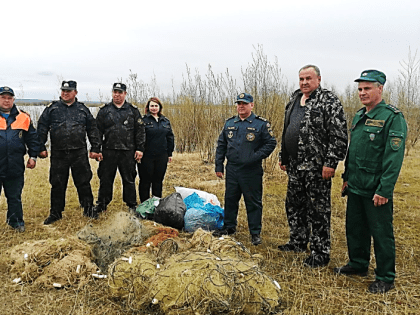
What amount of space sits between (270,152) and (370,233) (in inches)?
56.0

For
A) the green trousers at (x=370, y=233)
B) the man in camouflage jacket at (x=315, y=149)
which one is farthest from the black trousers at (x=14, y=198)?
the green trousers at (x=370, y=233)

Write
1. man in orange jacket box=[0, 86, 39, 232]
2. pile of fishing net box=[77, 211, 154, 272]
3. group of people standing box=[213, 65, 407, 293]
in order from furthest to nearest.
A: man in orange jacket box=[0, 86, 39, 232] < pile of fishing net box=[77, 211, 154, 272] < group of people standing box=[213, 65, 407, 293]

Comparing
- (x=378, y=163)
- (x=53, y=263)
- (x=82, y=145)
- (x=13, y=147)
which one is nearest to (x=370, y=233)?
(x=378, y=163)

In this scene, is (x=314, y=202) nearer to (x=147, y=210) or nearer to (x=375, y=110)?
(x=375, y=110)

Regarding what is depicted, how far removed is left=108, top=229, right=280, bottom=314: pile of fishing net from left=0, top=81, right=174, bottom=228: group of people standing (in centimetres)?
232

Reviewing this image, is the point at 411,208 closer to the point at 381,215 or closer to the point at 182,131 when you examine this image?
the point at 381,215

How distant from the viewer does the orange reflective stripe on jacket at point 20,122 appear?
4320mm

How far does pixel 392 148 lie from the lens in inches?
110

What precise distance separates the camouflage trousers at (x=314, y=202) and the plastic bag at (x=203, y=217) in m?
1.17

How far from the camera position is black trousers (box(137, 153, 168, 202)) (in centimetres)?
534

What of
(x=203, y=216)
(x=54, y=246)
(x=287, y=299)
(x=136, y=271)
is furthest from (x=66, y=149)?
(x=287, y=299)

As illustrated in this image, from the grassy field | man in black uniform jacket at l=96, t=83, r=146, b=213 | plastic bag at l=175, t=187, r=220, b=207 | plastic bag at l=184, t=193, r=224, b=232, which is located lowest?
the grassy field

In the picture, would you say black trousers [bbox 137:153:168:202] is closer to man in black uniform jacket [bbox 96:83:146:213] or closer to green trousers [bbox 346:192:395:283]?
man in black uniform jacket [bbox 96:83:146:213]

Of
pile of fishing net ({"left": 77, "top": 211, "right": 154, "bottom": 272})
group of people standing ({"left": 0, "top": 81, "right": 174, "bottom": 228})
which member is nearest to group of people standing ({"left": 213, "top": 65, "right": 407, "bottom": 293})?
pile of fishing net ({"left": 77, "top": 211, "right": 154, "bottom": 272})
